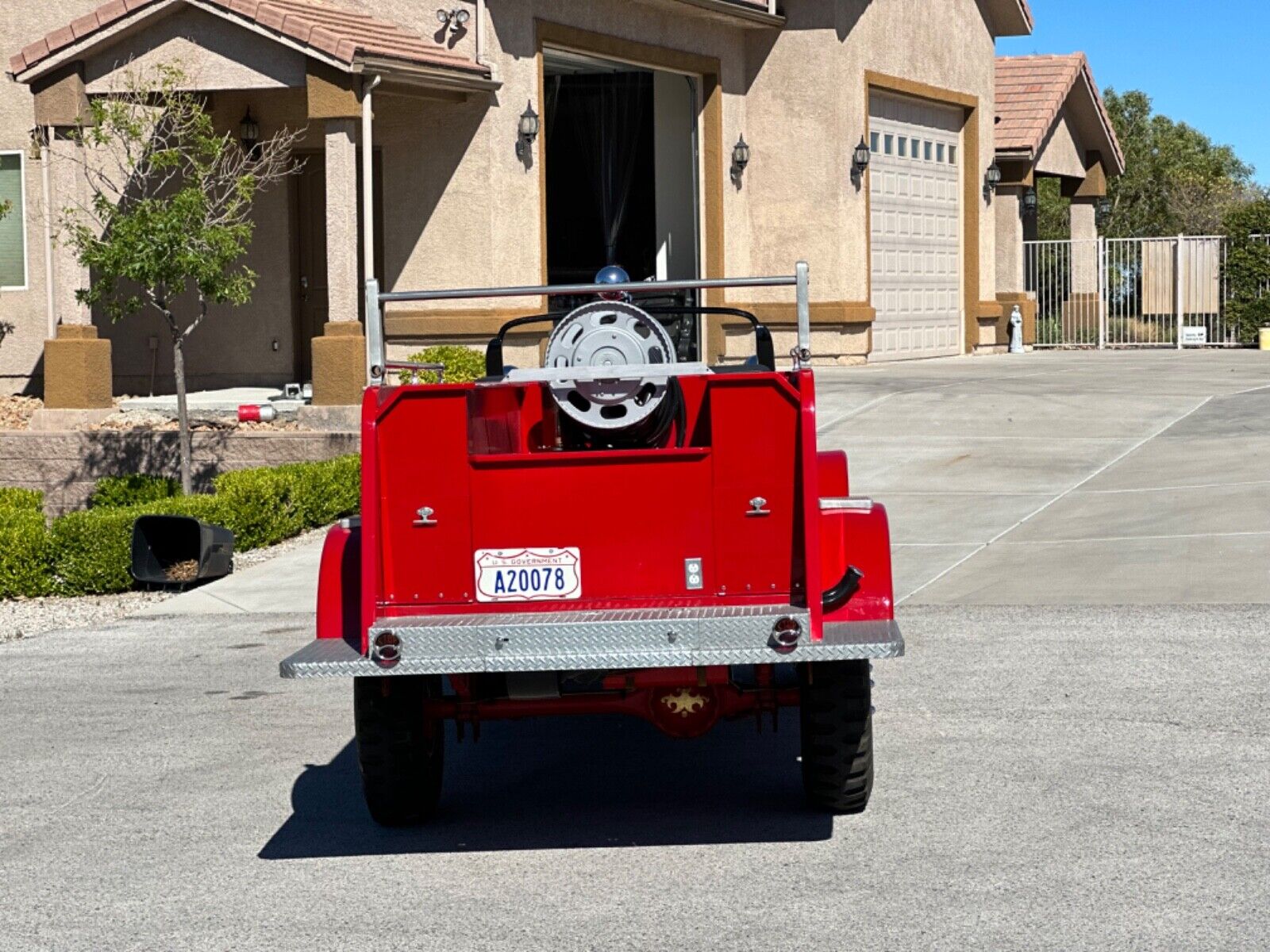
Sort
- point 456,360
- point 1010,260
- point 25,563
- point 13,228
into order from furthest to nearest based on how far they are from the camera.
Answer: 1. point 1010,260
2. point 13,228
3. point 456,360
4. point 25,563

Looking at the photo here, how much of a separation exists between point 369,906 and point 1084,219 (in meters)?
27.7

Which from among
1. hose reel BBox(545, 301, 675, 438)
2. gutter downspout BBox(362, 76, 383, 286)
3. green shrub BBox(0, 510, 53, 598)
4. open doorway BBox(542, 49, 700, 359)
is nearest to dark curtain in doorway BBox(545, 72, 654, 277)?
open doorway BBox(542, 49, 700, 359)

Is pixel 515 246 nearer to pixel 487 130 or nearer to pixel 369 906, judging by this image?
pixel 487 130

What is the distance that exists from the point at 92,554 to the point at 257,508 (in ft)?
4.98

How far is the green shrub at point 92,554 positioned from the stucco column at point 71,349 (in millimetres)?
4980

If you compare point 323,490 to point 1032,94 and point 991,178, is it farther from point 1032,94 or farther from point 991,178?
point 1032,94

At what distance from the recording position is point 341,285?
16.8 meters

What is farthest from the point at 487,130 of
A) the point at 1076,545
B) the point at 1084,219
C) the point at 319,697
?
the point at 1084,219

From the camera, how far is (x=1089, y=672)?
8.55 meters

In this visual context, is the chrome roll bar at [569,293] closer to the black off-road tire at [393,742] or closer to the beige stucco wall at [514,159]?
the black off-road tire at [393,742]

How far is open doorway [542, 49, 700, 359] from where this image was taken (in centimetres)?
2172

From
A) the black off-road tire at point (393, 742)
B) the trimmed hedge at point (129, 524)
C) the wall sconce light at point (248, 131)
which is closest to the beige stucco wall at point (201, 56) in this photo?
the wall sconce light at point (248, 131)

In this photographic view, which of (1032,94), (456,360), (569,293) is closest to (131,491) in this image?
(456,360)

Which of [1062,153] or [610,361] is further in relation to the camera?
[1062,153]
